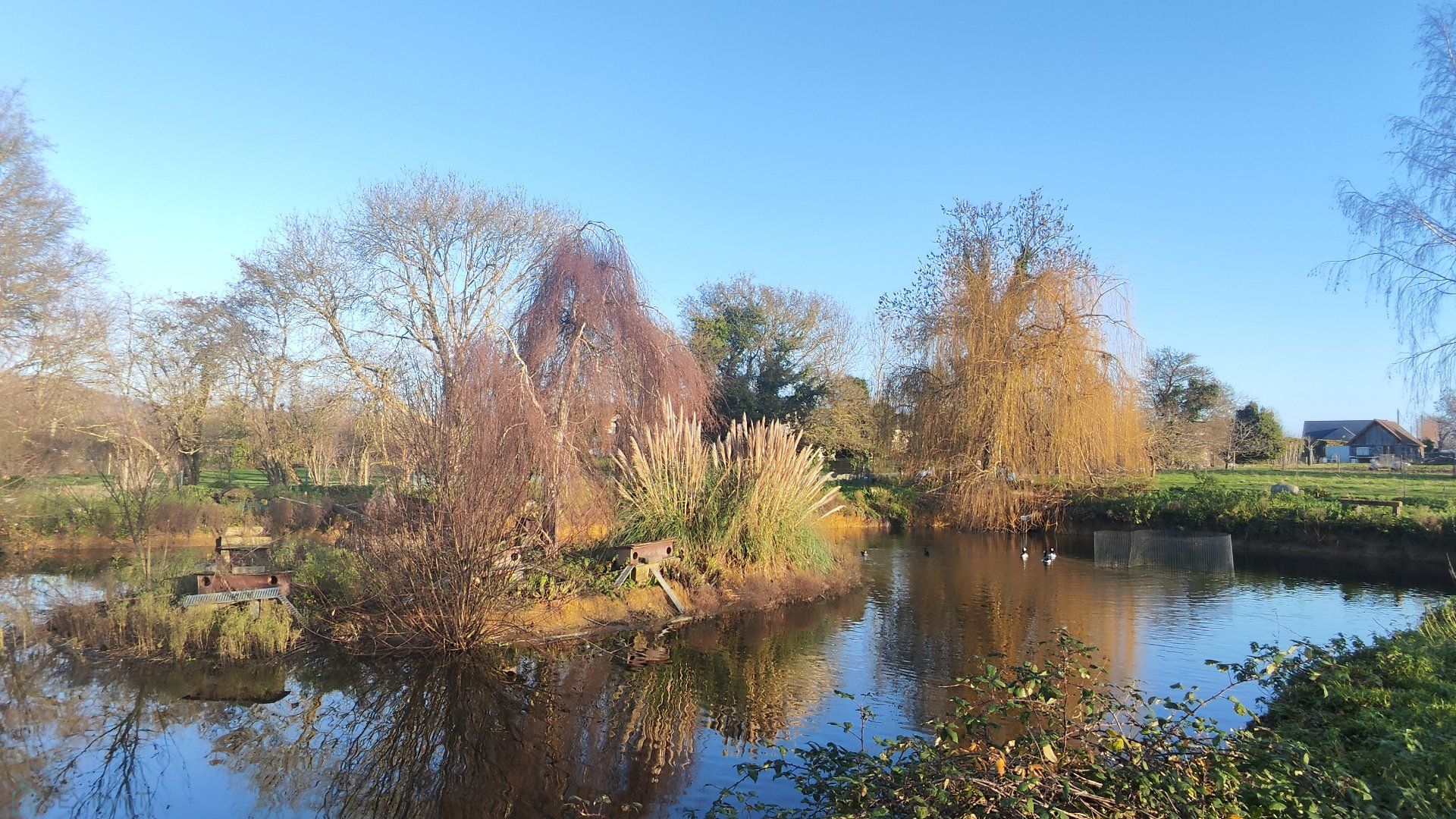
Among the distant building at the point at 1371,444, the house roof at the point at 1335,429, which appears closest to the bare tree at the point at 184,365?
the distant building at the point at 1371,444

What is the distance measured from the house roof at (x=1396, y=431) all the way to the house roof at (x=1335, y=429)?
101 inches

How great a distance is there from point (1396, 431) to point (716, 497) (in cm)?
6702

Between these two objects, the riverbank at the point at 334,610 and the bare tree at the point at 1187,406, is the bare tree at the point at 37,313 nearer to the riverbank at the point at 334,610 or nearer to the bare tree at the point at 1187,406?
the riverbank at the point at 334,610

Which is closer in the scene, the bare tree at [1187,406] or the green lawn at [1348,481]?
the green lawn at [1348,481]

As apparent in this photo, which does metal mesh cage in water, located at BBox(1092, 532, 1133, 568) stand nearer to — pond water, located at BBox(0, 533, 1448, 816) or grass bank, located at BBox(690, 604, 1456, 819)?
pond water, located at BBox(0, 533, 1448, 816)

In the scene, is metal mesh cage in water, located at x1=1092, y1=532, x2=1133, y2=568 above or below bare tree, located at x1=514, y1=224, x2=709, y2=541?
below

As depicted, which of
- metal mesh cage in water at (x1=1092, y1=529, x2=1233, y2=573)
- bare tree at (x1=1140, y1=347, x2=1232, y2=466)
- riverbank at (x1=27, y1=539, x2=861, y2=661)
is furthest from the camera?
bare tree at (x1=1140, y1=347, x2=1232, y2=466)

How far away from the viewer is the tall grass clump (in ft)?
41.3

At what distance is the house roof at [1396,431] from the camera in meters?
56.6

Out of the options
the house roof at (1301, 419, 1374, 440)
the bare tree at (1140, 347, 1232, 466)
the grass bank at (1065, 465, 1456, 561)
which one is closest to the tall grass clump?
the grass bank at (1065, 465, 1456, 561)

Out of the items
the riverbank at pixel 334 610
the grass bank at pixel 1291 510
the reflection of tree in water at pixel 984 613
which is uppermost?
the grass bank at pixel 1291 510

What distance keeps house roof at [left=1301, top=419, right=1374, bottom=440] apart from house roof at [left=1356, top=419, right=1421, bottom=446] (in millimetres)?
2557

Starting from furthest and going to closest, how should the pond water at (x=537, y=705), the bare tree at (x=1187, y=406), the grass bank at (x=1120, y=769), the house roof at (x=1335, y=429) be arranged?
the house roof at (x=1335, y=429) < the bare tree at (x=1187, y=406) < the pond water at (x=537, y=705) < the grass bank at (x=1120, y=769)

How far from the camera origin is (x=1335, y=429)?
70.2m
